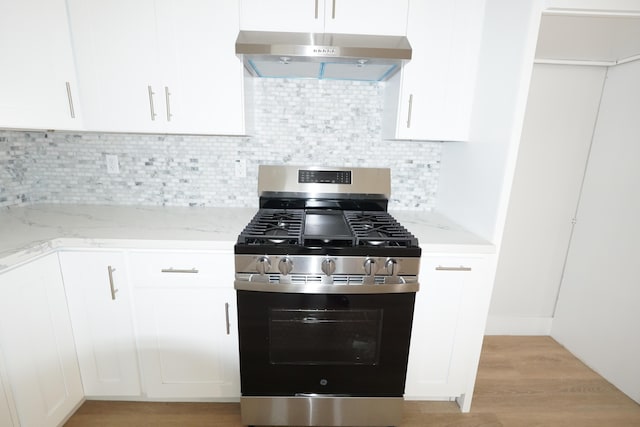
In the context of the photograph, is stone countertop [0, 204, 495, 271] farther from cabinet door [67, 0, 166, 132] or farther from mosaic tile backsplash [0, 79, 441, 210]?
cabinet door [67, 0, 166, 132]

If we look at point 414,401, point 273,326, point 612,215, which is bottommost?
point 414,401

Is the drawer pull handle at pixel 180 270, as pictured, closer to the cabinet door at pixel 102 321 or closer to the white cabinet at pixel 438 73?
the cabinet door at pixel 102 321

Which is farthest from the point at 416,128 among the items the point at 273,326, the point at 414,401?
the point at 414,401

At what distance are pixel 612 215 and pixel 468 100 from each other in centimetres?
122

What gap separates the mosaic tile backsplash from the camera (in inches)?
72.6

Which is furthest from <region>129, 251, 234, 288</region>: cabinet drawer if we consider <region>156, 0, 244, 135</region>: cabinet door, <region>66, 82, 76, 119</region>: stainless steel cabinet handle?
<region>66, 82, 76, 119</region>: stainless steel cabinet handle

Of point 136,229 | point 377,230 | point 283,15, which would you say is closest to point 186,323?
point 136,229

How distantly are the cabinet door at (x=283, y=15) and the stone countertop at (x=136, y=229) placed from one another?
3.35 ft

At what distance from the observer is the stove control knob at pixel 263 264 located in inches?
50.5

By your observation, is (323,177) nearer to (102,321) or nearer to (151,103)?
(151,103)

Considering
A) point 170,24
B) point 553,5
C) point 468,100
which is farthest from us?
point 468,100

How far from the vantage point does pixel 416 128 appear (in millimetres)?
1622

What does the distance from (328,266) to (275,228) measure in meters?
0.34

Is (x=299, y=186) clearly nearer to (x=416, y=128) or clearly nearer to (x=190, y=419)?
(x=416, y=128)
